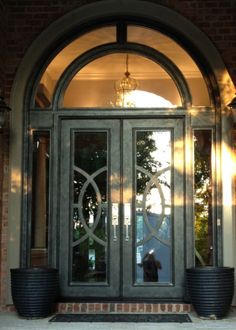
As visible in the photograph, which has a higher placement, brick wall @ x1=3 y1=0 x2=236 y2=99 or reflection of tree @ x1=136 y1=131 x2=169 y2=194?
brick wall @ x1=3 y1=0 x2=236 y2=99

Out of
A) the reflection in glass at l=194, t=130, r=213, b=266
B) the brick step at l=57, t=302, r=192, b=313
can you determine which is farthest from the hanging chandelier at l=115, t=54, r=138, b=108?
the brick step at l=57, t=302, r=192, b=313

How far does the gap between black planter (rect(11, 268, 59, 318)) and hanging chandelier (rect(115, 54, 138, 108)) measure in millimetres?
2309

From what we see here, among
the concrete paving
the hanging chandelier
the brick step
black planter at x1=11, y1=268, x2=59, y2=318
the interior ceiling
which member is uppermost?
the interior ceiling

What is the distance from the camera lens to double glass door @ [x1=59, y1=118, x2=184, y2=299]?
7.07m

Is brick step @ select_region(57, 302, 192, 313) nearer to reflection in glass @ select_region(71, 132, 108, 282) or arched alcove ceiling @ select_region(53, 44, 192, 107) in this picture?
reflection in glass @ select_region(71, 132, 108, 282)

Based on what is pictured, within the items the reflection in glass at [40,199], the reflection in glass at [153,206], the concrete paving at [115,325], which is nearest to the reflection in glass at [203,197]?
the reflection in glass at [153,206]

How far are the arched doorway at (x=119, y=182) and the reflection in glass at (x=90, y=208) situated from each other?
0.01 m

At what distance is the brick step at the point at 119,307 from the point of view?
6.78 metres

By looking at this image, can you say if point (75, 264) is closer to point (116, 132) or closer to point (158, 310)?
point (158, 310)

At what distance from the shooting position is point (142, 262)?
7109 millimetres

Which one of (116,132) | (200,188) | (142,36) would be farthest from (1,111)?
(200,188)

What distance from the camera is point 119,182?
7211 mm

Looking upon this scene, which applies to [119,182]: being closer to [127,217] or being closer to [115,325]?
[127,217]

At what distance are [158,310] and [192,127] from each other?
2.25m
